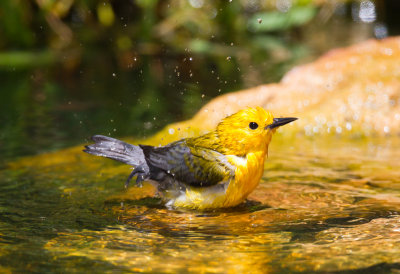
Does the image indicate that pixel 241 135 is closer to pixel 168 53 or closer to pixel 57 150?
pixel 57 150

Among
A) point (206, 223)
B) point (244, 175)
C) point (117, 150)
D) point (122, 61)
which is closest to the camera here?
point (206, 223)

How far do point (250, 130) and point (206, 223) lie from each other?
0.74 meters

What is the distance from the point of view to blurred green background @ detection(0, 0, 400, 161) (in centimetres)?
855

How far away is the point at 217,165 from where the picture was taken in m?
4.65

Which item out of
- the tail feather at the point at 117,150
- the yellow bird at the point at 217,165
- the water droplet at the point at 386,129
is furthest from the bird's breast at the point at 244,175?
the water droplet at the point at 386,129

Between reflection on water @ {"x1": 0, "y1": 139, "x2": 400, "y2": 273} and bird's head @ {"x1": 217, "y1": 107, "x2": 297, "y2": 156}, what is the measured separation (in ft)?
1.49

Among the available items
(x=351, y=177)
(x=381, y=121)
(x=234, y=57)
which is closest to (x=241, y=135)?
(x=351, y=177)

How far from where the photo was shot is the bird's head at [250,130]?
4.66 m

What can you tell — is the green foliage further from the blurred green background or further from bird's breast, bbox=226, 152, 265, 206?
bird's breast, bbox=226, 152, 265, 206

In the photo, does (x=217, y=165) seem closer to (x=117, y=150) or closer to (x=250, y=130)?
(x=250, y=130)

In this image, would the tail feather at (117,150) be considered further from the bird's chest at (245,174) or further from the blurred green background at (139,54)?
the blurred green background at (139,54)

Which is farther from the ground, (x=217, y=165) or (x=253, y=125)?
(x=253, y=125)

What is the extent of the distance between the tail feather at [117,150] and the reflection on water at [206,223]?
1.05ft

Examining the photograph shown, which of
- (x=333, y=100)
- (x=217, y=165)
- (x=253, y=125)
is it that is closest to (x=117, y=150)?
(x=217, y=165)
